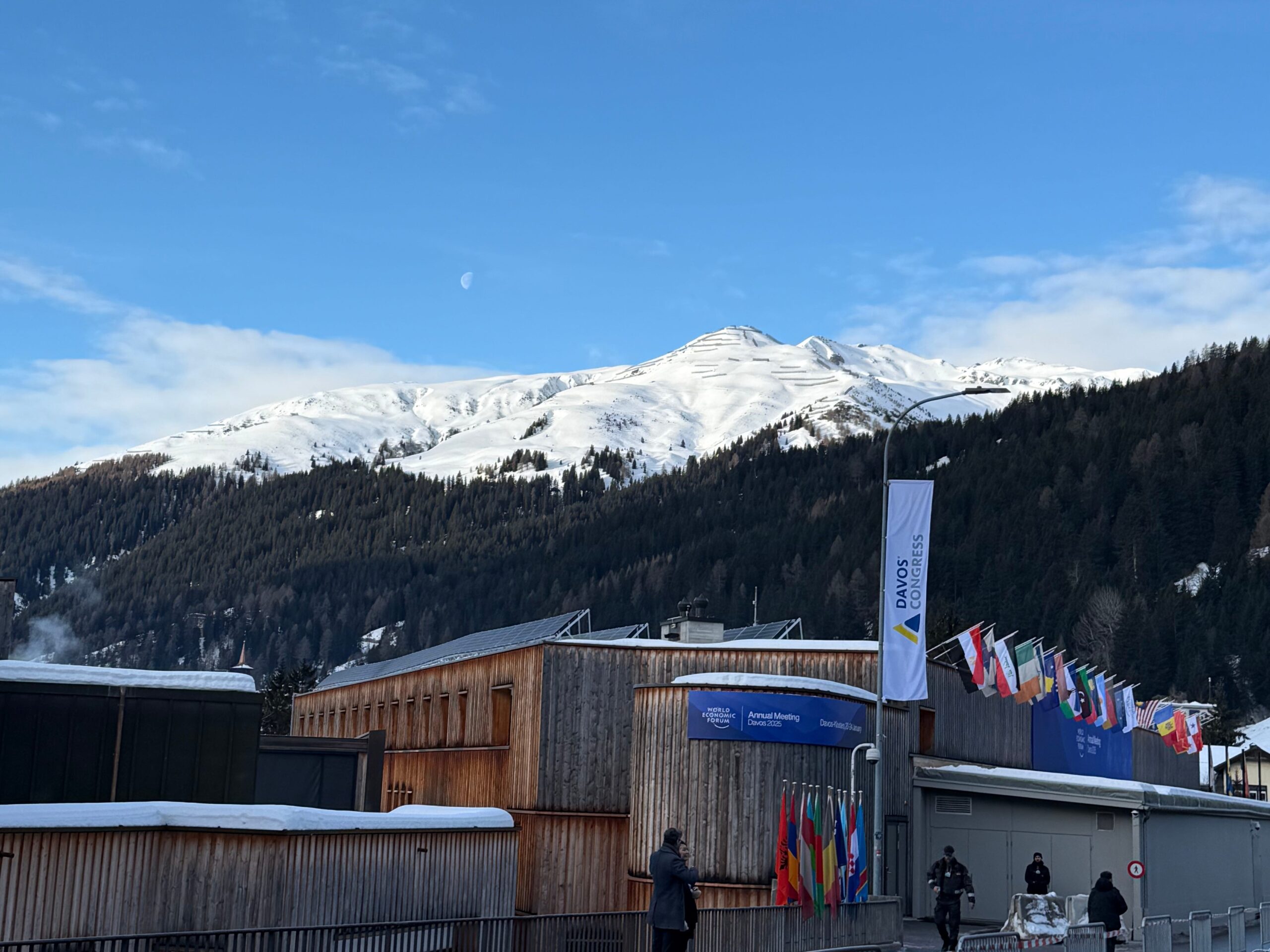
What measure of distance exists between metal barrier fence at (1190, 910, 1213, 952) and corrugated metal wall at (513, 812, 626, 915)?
11987mm

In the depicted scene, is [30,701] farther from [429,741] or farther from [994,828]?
[994,828]

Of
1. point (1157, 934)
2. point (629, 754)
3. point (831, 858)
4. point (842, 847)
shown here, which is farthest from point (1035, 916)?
point (629, 754)

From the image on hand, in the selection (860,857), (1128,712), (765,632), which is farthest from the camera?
A: (1128,712)

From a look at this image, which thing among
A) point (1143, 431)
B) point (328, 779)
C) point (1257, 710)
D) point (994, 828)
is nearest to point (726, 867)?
point (994, 828)

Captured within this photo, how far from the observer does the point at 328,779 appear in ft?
131

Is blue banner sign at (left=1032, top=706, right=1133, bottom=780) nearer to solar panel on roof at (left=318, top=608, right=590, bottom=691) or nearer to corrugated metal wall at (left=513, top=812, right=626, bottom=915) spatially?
solar panel on roof at (left=318, top=608, right=590, bottom=691)

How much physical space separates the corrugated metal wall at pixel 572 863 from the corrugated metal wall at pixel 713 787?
2.59 m

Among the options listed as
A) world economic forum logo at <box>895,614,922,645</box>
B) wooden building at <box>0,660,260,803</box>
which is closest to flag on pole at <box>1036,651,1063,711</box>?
world economic forum logo at <box>895,614,922,645</box>

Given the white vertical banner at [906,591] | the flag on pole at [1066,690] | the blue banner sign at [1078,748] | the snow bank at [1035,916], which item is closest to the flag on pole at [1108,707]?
the blue banner sign at [1078,748]

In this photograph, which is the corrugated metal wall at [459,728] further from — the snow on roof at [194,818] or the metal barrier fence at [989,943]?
the metal barrier fence at [989,943]

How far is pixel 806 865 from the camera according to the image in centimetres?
2200

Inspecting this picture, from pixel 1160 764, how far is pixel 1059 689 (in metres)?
22.3

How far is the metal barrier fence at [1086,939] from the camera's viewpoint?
18922 millimetres

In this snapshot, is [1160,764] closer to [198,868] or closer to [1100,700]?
[1100,700]
